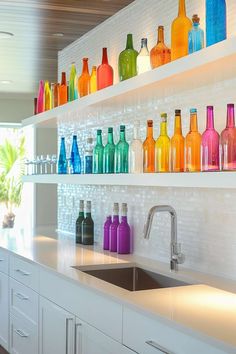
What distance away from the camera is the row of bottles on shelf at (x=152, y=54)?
247cm

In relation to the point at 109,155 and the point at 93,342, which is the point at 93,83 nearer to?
the point at 109,155

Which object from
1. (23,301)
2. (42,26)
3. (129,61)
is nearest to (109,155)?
(129,61)

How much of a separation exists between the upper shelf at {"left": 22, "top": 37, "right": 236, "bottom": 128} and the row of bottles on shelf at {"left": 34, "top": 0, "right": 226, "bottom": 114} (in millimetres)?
106

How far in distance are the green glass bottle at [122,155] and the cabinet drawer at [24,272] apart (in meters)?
0.75

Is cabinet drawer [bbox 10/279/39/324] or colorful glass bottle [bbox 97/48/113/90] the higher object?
colorful glass bottle [bbox 97/48/113/90]

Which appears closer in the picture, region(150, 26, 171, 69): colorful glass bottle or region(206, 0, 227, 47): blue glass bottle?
region(206, 0, 227, 47): blue glass bottle

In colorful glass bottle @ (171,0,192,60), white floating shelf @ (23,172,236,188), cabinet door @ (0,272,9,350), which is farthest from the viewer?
cabinet door @ (0,272,9,350)

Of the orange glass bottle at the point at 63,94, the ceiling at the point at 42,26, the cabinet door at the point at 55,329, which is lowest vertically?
the cabinet door at the point at 55,329

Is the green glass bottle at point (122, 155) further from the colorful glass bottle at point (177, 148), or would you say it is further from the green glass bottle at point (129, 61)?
the colorful glass bottle at point (177, 148)

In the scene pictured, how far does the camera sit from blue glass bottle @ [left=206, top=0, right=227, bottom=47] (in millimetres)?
2439

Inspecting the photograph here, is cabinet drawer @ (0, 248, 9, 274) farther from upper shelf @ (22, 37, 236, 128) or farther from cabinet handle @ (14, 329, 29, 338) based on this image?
upper shelf @ (22, 37, 236, 128)

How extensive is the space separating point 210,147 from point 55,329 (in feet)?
4.16

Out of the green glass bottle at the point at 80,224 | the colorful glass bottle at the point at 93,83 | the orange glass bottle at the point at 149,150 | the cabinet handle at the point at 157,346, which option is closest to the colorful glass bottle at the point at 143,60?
the orange glass bottle at the point at 149,150

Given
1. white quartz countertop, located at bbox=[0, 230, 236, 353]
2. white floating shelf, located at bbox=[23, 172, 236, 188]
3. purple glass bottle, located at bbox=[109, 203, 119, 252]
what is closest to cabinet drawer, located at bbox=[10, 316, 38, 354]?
white quartz countertop, located at bbox=[0, 230, 236, 353]
